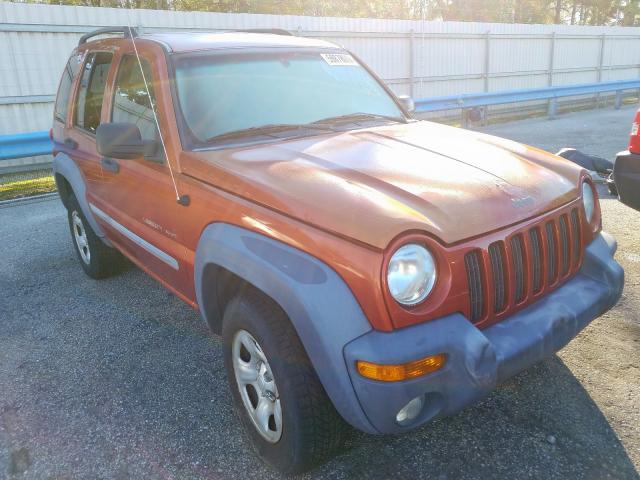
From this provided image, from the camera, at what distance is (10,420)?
115 inches

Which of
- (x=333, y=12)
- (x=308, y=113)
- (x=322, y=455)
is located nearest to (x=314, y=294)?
(x=322, y=455)

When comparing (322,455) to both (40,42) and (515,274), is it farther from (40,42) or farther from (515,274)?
(40,42)

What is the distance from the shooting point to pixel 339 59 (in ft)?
12.5

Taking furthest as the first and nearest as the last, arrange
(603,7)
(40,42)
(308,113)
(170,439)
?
(603,7), (40,42), (308,113), (170,439)

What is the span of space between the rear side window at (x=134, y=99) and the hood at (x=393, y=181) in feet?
1.76

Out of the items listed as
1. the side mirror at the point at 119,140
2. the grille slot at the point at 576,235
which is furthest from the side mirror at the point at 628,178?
the side mirror at the point at 119,140

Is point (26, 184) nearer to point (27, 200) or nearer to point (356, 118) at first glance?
point (27, 200)

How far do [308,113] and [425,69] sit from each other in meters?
12.4

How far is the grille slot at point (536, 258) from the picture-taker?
2.36 m

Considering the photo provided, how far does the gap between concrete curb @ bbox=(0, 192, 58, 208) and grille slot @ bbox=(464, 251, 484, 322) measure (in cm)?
736

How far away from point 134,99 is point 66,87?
1.71m

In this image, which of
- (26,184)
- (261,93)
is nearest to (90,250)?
(261,93)

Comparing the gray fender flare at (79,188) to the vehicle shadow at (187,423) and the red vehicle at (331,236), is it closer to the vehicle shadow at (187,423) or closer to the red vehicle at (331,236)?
the red vehicle at (331,236)

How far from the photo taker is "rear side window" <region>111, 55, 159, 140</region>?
3186 millimetres
